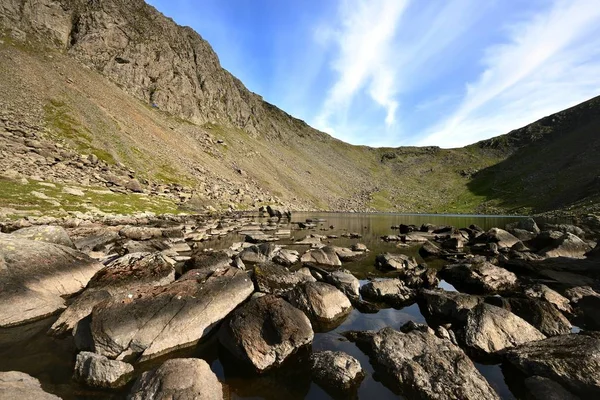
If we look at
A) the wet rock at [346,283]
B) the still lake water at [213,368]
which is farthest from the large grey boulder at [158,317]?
the wet rock at [346,283]

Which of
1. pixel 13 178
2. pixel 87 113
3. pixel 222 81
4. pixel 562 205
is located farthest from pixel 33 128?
pixel 562 205

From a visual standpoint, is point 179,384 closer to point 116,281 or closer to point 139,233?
point 116,281

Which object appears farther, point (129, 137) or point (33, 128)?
point (129, 137)

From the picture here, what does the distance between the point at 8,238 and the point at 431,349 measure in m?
20.6

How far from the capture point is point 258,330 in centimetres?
1012

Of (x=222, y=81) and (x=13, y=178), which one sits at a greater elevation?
(x=222, y=81)

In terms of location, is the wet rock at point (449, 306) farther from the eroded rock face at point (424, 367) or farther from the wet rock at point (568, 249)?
the wet rock at point (568, 249)

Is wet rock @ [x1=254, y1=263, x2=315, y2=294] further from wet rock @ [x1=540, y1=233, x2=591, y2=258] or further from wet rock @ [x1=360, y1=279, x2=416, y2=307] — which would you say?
wet rock @ [x1=540, y1=233, x2=591, y2=258]

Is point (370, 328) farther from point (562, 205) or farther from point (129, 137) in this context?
point (562, 205)

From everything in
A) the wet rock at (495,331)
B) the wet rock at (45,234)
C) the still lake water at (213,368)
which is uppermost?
the wet rock at (45,234)

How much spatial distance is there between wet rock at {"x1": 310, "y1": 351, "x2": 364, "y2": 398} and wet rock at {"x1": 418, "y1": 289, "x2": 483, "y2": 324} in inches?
249

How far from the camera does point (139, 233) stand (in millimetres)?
30375

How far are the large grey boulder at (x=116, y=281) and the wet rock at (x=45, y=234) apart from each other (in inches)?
239

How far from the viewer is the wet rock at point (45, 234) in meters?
17.8
